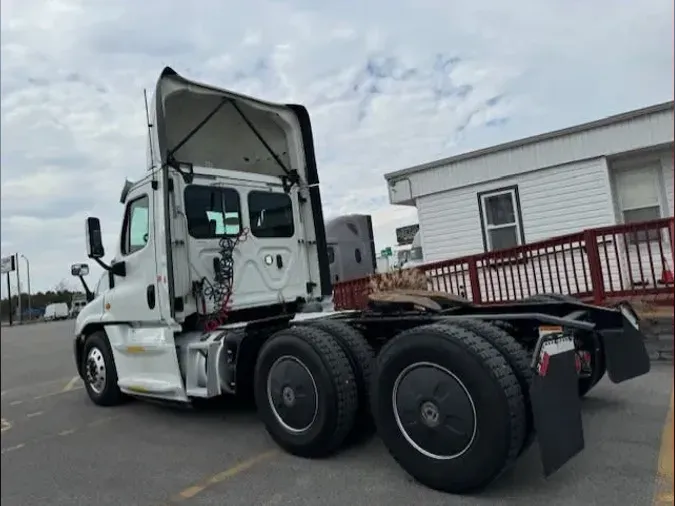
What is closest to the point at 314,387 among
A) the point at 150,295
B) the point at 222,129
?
the point at 150,295

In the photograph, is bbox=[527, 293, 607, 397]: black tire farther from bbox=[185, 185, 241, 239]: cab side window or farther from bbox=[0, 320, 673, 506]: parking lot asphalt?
bbox=[185, 185, 241, 239]: cab side window

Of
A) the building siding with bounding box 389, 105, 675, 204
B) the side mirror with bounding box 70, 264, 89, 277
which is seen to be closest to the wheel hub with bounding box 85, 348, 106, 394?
the side mirror with bounding box 70, 264, 89, 277

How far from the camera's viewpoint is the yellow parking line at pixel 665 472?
3.42 m

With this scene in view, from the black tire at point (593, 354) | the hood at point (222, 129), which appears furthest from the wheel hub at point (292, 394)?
the hood at point (222, 129)

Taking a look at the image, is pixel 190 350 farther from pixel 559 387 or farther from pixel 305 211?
pixel 559 387

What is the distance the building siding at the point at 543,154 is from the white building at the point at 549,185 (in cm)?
2

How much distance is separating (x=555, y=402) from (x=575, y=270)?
219 inches

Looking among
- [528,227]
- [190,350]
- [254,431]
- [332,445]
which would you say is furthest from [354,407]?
[528,227]

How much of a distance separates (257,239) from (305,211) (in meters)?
0.84

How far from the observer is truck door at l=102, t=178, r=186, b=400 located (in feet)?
19.1

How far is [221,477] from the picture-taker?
170 inches

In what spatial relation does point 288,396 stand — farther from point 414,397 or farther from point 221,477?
point 414,397

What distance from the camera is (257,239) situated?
658cm

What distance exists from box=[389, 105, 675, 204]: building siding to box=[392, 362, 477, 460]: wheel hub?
780 cm
